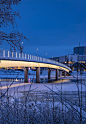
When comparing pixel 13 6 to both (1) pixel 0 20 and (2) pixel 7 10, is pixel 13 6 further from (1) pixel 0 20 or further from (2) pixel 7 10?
(1) pixel 0 20

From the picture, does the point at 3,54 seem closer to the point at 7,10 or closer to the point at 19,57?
the point at 19,57

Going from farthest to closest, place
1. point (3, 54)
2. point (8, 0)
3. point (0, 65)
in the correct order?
point (0, 65) < point (3, 54) < point (8, 0)

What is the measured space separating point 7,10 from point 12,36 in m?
1.02

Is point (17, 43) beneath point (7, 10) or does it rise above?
beneath

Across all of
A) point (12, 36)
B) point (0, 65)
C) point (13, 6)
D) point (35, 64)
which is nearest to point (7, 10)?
point (13, 6)

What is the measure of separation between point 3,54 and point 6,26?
21.9m

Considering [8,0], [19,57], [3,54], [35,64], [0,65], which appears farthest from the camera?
[35,64]

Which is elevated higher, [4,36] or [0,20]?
[0,20]

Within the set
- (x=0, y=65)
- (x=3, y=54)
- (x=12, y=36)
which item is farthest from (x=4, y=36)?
(x=0, y=65)

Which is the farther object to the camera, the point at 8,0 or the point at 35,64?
the point at 35,64

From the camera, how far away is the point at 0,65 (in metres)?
29.9

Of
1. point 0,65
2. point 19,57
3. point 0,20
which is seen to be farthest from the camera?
point 19,57

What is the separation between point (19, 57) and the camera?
3234cm

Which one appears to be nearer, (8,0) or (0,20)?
(8,0)
